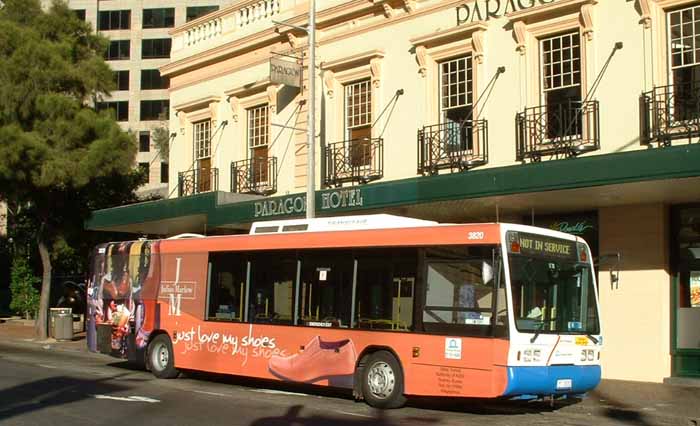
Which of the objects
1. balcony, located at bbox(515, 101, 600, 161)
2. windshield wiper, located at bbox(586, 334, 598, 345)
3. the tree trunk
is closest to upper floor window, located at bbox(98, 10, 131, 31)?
the tree trunk

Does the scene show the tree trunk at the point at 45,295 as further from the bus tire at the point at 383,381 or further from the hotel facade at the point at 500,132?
the bus tire at the point at 383,381

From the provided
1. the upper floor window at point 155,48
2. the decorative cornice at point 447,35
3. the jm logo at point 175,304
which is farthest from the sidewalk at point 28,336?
the upper floor window at point 155,48

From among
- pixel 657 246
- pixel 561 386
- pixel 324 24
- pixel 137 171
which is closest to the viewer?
pixel 561 386

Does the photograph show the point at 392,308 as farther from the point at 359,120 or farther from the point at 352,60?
the point at 352,60

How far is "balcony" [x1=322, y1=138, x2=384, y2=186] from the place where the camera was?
2148cm

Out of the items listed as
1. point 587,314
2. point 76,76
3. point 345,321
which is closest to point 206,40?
point 76,76

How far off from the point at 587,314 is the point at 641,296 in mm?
4279

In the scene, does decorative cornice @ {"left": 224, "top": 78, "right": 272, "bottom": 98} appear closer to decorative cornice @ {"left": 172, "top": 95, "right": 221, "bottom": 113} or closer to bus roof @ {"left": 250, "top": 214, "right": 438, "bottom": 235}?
decorative cornice @ {"left": 172, "top": 95, "right": 221, "bottom": 113}

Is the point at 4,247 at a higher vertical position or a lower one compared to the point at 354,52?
lower

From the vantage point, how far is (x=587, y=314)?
12930 millimetres

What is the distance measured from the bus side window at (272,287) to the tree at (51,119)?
12.3m

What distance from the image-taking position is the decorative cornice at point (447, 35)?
19.2 metres

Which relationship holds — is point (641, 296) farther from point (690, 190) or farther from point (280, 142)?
point (280, 142)

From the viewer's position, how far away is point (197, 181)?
1072 inches
